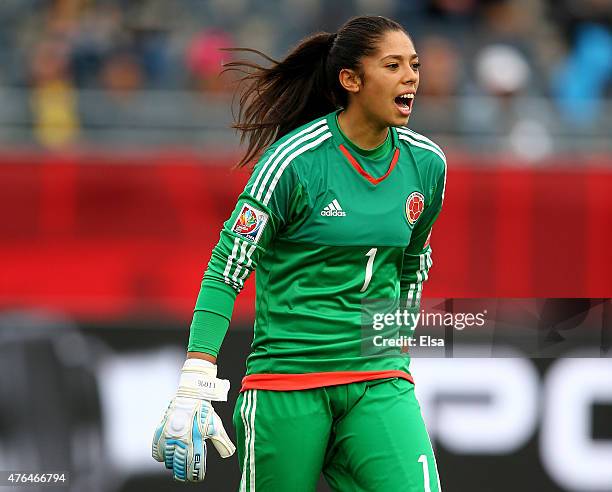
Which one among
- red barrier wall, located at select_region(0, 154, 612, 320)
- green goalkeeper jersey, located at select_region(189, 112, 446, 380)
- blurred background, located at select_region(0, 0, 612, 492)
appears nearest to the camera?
green goalkeeper jersey, located at select_region(189, 112, 446, 380)

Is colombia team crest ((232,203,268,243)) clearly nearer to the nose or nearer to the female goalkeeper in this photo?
the female goalkeeper

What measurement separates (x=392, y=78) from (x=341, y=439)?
1.15 m

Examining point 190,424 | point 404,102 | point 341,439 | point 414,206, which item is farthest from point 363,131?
point 190,424

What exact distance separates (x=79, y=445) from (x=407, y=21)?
19.6ft

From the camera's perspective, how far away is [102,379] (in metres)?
6.11

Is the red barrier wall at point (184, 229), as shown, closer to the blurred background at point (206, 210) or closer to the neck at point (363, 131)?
the blurred background at point (206, 210)

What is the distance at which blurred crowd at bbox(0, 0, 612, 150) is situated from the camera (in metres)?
9.73

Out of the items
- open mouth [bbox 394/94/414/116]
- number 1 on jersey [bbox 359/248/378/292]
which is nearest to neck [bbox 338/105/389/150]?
open mouth [bbox 394/94/414/116]

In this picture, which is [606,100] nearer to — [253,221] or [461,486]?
[461,486]

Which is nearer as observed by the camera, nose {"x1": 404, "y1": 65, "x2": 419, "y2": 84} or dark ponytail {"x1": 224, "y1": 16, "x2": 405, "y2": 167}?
nose {"x1": 404, "y1": 65, "x2": 419, "y2": 84}

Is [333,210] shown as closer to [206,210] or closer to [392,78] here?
[392,78]

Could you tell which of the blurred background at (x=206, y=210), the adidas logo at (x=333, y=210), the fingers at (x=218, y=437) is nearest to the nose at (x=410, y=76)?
the adidas logo at (x=333, y=210)

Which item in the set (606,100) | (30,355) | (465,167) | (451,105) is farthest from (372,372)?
(606,100)

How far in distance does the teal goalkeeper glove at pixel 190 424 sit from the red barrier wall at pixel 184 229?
457cm
